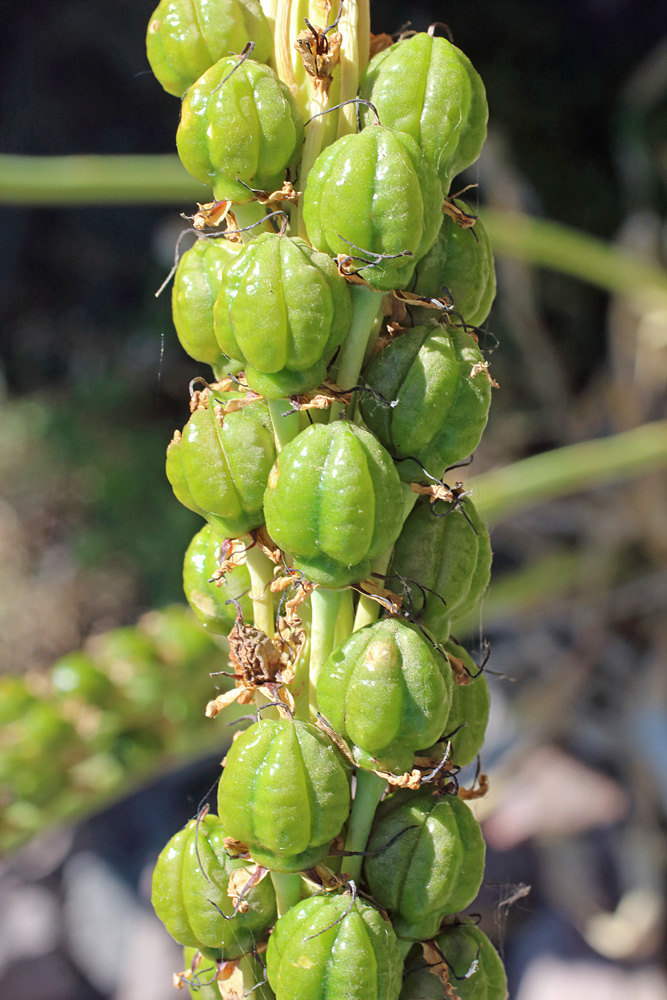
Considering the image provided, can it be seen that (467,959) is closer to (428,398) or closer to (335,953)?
(335,953)

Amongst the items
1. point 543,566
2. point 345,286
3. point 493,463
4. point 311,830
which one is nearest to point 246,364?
point 345,286

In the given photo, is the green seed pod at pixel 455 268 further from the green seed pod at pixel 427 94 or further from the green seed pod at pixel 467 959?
the green seed pod at pixel 467 959

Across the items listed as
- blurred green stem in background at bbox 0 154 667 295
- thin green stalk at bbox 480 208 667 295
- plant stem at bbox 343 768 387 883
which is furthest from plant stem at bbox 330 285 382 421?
thin green stalk at bbox 480 208 667 295

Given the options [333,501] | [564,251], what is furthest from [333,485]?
[564,251]

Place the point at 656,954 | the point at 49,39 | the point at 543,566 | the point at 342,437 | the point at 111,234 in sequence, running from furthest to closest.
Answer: the point at 111,234
the point at 49,39
the point at 543,566
the point at 656,954
the point at 342,437

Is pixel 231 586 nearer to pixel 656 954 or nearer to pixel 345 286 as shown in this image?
pixel 345 286

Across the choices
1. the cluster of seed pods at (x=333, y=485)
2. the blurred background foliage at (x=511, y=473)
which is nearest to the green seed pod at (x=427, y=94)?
the cluster of seed pods at (x=333, y=485)

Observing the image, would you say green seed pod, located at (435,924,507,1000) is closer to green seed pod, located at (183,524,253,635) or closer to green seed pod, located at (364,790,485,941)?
green seed pod, located at (364,790,485,941)
